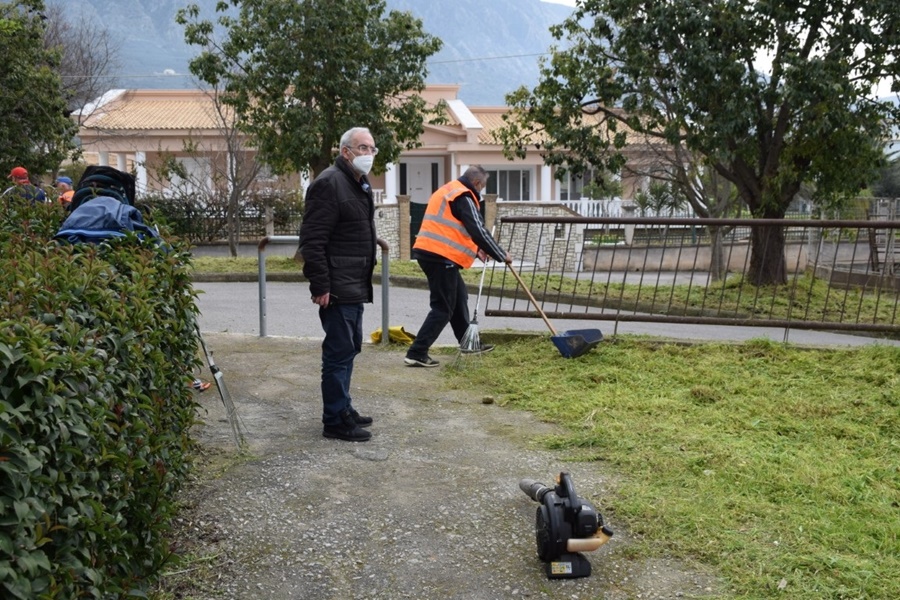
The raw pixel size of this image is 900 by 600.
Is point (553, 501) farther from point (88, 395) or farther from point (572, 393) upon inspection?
point (572, 393)

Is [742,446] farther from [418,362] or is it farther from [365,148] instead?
[418,362]

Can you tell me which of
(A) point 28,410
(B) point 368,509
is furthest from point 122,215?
(A) point 28,410

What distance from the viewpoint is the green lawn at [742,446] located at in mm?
4035

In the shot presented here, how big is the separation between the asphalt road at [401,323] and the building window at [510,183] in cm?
2647

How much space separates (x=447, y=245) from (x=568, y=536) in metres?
4.45

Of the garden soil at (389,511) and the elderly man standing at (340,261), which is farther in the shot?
Answer: the elderly man standing at (340,261)

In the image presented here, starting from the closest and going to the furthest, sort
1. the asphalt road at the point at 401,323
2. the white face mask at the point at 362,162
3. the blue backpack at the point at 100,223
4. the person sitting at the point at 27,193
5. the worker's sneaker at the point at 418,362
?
1. the blue backpack at the point at 100,223
2. the white face mask at the point at 362,162
3. the person sitting at the point at 27,193
4. the worker's sneaker at the point at 418,362
5. the asphalt road at the point at 401,323

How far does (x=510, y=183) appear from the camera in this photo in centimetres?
4225

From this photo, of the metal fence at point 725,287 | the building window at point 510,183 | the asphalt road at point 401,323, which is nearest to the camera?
the metal fence at point 725,287

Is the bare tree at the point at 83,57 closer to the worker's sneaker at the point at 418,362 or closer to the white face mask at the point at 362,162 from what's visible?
the worker's sneaker at the point at 418,362

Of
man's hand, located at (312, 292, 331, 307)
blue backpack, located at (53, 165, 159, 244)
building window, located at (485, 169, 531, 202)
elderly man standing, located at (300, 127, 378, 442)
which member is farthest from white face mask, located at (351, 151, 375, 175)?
building window, located at (485, 169, 531, 202)

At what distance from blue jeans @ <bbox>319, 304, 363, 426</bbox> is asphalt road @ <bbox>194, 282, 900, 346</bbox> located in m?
3.76

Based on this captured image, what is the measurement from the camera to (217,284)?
17.8 meters

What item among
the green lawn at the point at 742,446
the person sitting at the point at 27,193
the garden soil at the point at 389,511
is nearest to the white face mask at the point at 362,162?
the garden soil at the point at 389,511
